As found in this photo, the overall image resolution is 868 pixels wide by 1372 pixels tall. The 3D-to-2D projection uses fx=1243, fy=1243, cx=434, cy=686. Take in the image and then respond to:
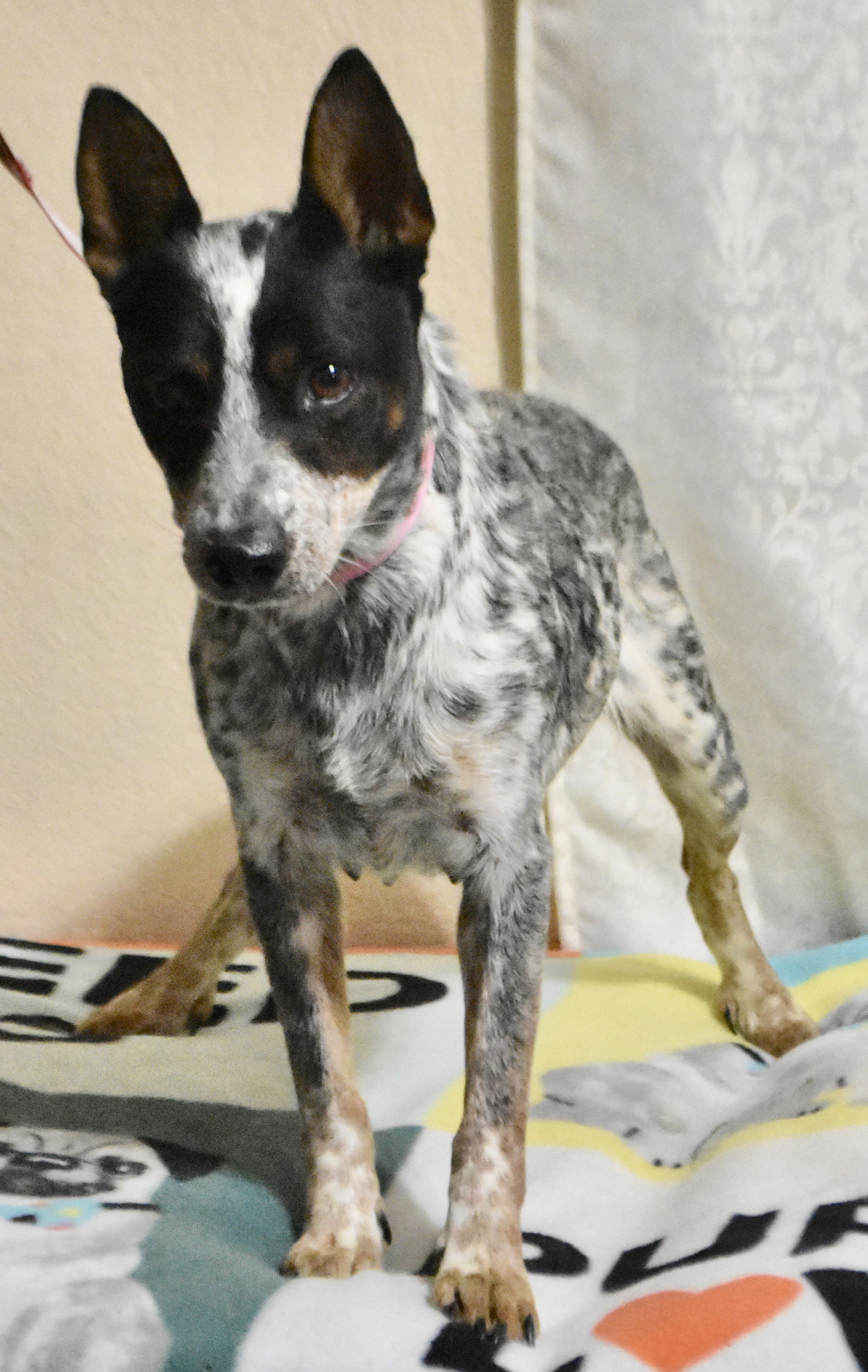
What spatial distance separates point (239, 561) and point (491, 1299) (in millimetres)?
810

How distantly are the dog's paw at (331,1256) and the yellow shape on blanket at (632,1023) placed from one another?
413 millimetres

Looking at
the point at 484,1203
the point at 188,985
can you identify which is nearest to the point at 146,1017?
the point at 188,985

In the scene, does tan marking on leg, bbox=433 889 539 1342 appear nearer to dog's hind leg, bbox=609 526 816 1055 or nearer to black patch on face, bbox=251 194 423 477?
black patch on face, bbox=251 194 423 477

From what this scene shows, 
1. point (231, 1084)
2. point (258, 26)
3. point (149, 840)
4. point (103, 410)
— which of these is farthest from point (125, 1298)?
point (258, 26)

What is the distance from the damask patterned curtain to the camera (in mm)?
2416

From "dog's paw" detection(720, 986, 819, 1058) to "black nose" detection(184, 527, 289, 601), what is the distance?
53.9 inches

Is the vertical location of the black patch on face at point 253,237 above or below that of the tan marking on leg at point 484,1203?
above

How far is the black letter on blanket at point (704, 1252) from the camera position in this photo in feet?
4.44

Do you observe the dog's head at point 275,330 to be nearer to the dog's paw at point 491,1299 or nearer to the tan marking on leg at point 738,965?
the dog's paw at point 491,1299

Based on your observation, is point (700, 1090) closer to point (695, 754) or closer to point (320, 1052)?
point (695, 754)

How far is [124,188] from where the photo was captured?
1.45 metres

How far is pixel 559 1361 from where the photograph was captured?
1231 millimetres

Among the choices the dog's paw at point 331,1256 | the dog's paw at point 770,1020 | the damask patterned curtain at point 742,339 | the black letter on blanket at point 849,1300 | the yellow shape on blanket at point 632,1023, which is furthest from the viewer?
the damask patterned curtain at point 742,339

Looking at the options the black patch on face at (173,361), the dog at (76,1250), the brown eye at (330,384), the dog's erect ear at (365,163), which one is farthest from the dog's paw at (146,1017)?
the dog's erect ear at (365,163)
